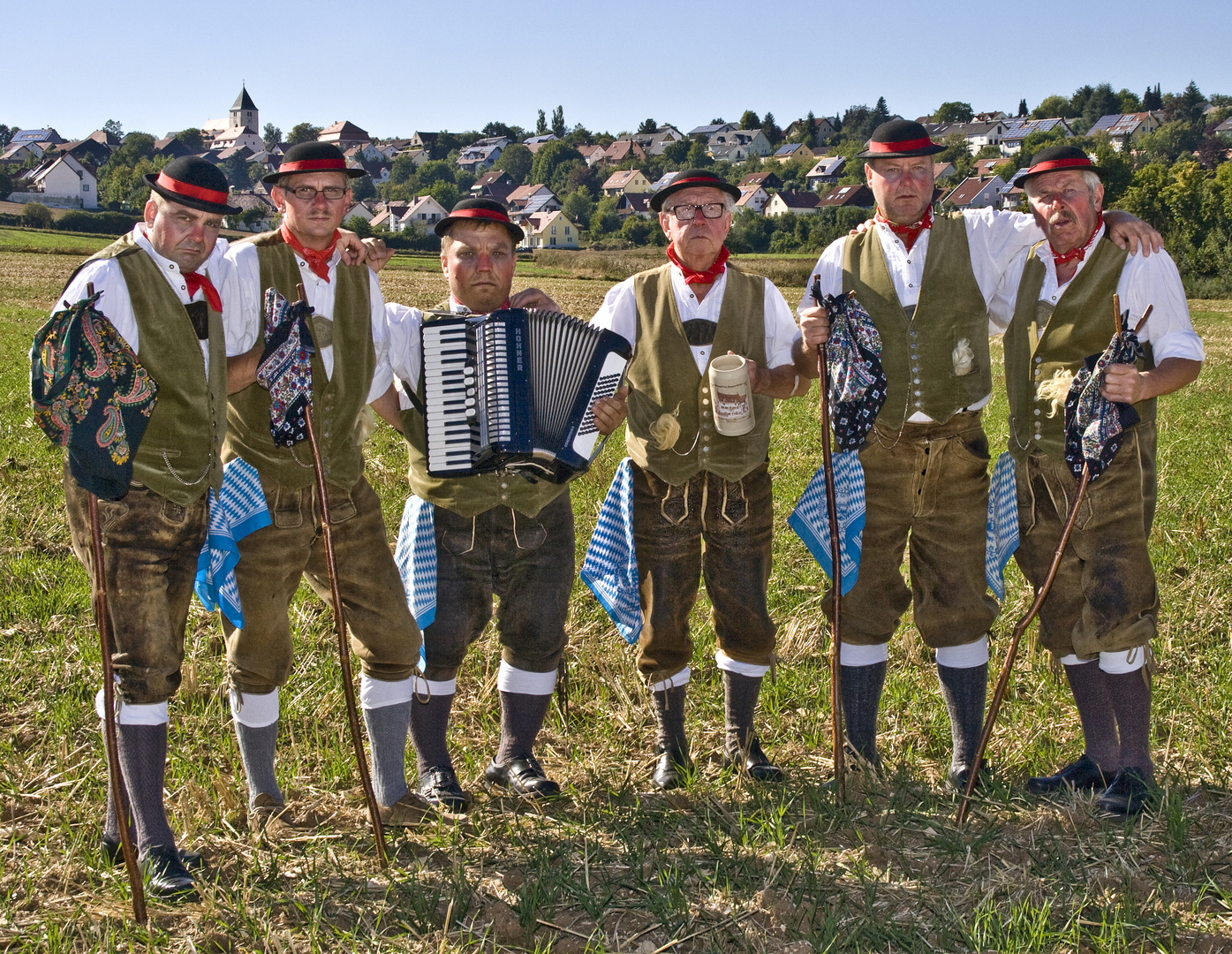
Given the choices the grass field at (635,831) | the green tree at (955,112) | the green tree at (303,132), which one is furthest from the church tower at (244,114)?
the grass field at (635,831)

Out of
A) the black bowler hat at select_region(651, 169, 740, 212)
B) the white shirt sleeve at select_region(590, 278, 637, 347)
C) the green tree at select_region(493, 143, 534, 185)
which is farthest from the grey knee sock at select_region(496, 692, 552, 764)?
the green tree at select_region(493, 143, 534, 185)

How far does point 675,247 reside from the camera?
4.36 meters

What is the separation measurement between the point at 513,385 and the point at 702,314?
32.8 inches

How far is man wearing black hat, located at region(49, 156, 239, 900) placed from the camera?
11.4 feet

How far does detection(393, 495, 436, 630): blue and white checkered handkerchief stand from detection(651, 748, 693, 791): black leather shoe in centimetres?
111

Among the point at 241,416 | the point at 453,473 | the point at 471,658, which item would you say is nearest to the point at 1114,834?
the point at 453,473

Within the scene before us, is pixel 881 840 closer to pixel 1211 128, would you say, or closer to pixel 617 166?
pixel 617 166

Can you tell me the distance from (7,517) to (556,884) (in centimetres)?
542

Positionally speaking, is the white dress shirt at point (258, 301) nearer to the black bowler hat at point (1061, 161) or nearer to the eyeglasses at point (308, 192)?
the eyeglasses at point (308, 192)

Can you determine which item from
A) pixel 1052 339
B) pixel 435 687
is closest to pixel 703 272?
pixel 1052 339

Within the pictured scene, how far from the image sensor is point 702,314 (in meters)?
4.36

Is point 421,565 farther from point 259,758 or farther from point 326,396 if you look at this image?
point 259,758

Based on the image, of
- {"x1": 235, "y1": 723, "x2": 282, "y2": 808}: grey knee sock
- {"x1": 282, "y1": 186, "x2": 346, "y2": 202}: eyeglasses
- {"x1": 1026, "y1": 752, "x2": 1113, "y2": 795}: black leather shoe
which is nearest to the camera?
{"x1": 282, "y1": 186, "x2": 346, "y2": 202}: eyeglasses

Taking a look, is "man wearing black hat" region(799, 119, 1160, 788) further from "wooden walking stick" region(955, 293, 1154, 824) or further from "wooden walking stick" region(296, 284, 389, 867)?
"wooden walking stick" region(296, 284, 389, 867)
